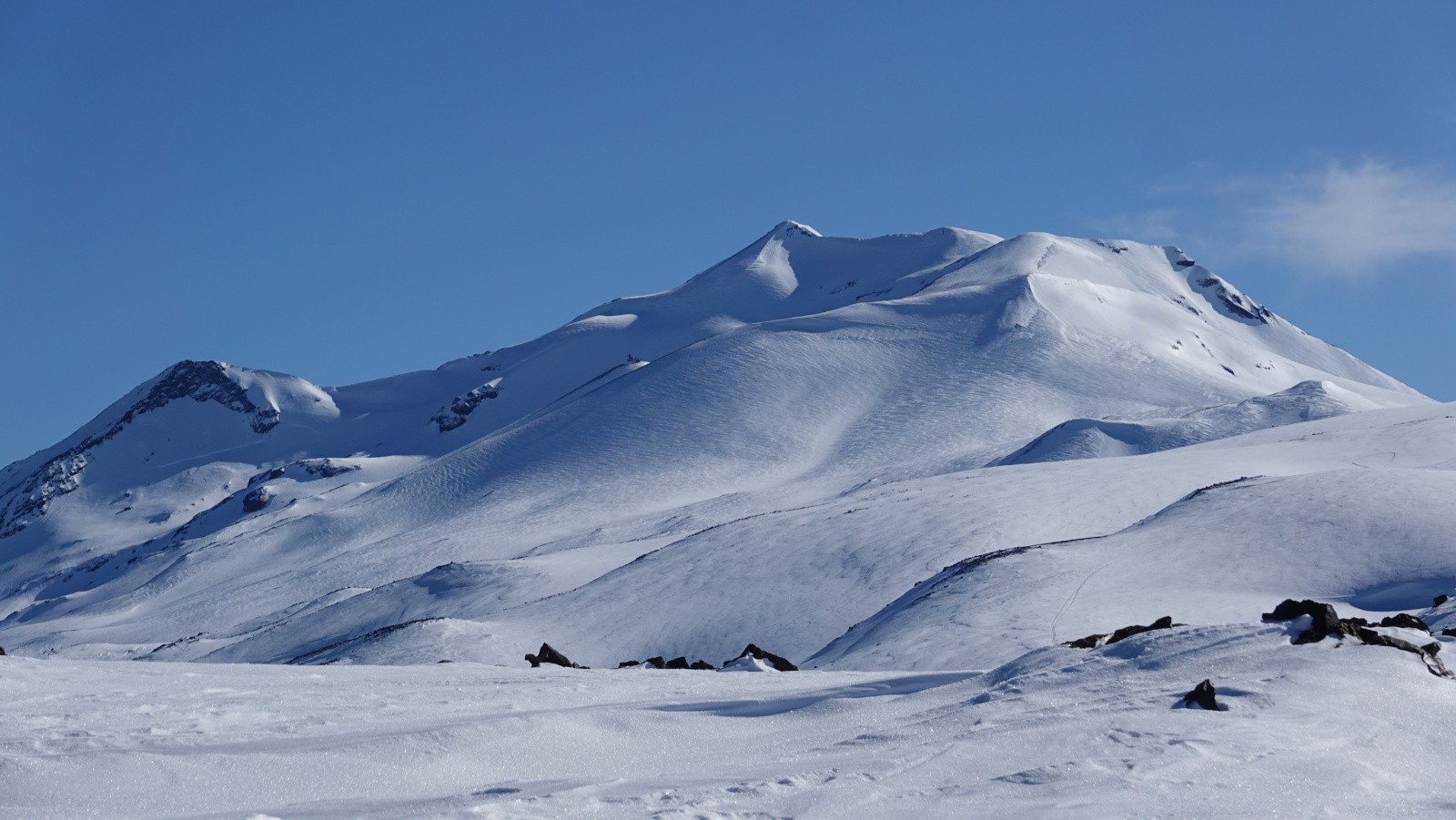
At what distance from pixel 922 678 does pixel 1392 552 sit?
18807mm

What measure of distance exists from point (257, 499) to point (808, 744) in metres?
147

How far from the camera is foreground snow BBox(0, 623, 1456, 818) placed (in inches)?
336

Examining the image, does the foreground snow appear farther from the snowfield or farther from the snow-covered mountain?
the snow-covered mountain

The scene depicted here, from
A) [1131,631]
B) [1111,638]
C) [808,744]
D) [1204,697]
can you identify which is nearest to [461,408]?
[1131,631]

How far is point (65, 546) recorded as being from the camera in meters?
165

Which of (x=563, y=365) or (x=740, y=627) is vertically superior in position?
(x=563, y=365)

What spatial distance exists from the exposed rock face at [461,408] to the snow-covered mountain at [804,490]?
0.58 meters

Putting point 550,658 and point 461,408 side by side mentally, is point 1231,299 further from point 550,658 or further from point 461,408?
point 550,658

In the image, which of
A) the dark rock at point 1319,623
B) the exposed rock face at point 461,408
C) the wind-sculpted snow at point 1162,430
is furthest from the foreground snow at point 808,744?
the exposed rock face at point 461,408

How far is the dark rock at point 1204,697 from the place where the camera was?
10.6 m

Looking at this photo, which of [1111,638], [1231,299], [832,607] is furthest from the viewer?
[1231,299]

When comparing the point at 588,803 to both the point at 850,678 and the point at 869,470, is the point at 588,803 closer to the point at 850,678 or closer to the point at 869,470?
the point at 850,678

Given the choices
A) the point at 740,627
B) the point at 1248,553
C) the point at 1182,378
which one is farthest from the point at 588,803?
the point at 1182,378

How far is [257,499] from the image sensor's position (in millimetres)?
147500
